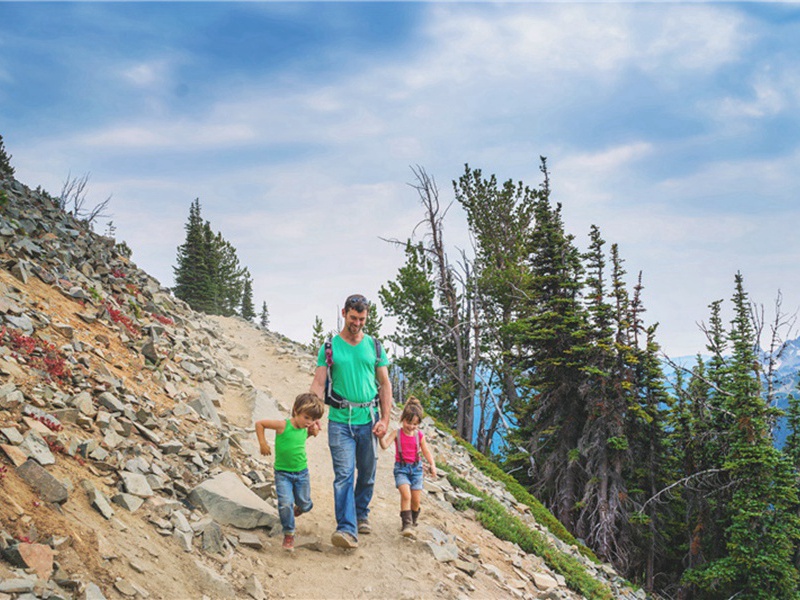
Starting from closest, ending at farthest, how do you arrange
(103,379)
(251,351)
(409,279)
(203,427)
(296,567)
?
(296,567), (103,379), (203,427), (251,351), (409,279)

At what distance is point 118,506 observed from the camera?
5.37 m

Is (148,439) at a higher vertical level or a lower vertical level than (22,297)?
lower

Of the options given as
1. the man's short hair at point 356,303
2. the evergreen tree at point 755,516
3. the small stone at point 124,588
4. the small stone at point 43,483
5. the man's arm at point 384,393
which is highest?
the man's short hair at point 356,303

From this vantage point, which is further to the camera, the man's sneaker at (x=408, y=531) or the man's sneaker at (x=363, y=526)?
the man's sneaker at (x=408, y=531)

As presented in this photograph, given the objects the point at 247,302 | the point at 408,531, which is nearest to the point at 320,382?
the point at 408,531

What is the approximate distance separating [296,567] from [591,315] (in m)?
19.7

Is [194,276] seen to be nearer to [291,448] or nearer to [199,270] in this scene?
[199,270]

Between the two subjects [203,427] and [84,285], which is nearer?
[203,427]

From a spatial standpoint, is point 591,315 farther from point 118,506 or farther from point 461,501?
point 118,506

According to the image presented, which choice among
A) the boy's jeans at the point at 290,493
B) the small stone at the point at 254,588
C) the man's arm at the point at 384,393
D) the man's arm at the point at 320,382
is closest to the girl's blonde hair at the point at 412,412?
the man's arm at the point at 384,393

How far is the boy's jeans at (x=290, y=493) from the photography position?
19.7 feet

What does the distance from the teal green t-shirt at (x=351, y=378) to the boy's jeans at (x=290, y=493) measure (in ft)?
2.56

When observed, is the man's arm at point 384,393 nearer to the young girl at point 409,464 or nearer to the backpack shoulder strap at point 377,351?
the backpack shoulder strap at point 377,351

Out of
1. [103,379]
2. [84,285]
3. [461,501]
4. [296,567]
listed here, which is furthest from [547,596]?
[84,285]
